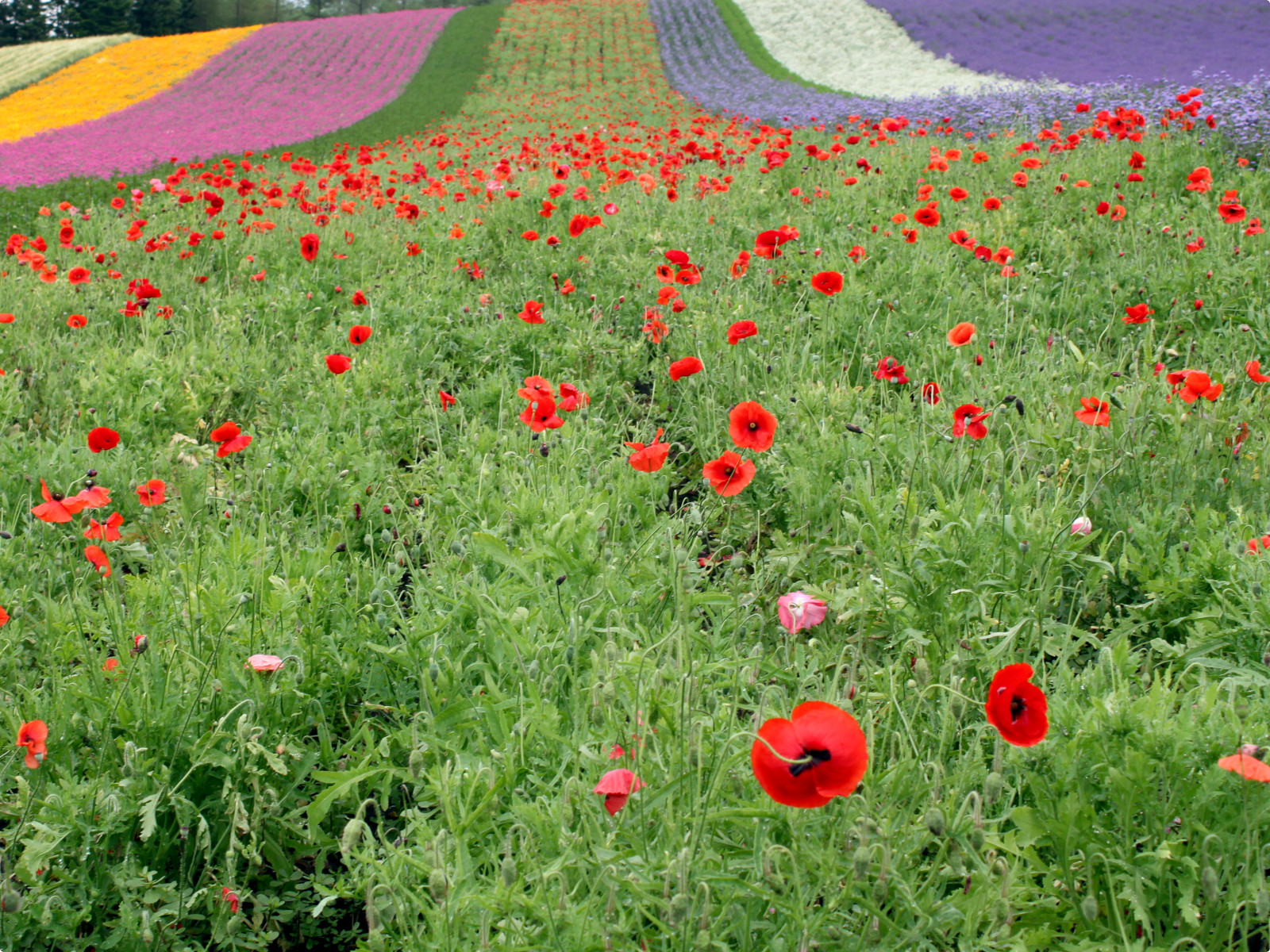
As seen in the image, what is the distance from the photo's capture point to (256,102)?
786 inches

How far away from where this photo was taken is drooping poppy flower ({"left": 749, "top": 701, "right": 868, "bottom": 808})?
1001 mm

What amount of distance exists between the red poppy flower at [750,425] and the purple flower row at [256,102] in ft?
34.4

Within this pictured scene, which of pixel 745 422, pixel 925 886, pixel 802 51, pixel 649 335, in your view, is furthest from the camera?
pixel 802 51

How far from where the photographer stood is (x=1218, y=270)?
3.91m

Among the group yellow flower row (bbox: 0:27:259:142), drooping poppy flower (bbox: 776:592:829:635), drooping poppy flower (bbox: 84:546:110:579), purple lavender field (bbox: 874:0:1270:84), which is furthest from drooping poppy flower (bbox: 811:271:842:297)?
yellow flower row (bbox: 0:27:259:142)

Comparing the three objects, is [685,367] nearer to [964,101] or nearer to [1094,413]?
[1094,413]

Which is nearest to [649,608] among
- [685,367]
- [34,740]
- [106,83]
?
[685,367]

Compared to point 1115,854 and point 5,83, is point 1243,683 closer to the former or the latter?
point 1115,854

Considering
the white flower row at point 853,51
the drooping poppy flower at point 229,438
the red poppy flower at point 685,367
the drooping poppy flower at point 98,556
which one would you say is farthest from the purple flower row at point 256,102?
the white flower row at point 853,51

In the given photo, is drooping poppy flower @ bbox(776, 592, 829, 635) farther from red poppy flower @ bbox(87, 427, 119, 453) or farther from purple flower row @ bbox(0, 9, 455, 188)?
purple flower row @ bbox(0, 9, 455, 188)

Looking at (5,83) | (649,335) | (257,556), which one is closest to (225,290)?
(649,335)

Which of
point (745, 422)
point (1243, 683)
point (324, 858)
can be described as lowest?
point (324, 858)

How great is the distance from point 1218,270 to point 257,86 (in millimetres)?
24185

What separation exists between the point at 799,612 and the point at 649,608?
1.52 feet
